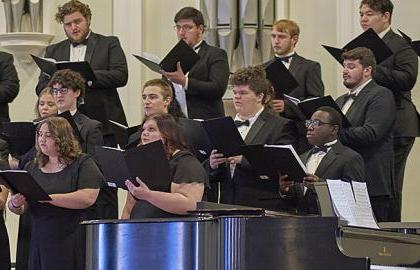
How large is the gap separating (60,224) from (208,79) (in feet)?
5.51

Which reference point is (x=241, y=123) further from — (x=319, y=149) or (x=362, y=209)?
(x=362, y=209)

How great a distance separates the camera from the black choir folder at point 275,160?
5.46 meters

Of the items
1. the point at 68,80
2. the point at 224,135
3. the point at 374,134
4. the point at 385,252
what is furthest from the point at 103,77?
the point at 385,252

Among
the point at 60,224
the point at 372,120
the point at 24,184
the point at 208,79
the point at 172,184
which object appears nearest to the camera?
the point at 172,184

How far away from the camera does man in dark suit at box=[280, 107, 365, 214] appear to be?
5.88 meters

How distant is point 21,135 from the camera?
257 inches

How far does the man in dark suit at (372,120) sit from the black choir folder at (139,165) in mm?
1471

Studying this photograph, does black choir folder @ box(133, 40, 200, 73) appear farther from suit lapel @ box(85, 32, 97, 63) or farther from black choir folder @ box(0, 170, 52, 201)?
black choir folder @ box(0, 170, 52, 201)

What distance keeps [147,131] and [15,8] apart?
365 centimetres

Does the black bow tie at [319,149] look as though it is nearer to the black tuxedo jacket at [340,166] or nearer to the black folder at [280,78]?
the black tuxedo jacket at [340,166]

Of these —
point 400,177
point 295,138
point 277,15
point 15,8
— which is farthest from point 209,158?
point 15,8

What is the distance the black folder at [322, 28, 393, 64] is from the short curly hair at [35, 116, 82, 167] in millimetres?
1618

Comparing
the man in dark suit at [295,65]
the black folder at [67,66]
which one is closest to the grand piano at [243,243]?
the black folder at [67,66]

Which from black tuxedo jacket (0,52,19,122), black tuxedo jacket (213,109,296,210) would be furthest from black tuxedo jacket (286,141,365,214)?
black tuxedo jacket (0,52,19,122)
